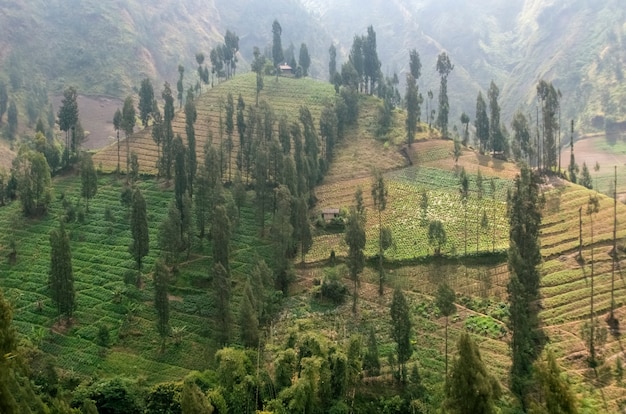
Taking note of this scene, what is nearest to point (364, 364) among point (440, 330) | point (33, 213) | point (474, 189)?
point (440, 330)

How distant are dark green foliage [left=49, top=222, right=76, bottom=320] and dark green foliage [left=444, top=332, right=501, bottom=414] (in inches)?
1455

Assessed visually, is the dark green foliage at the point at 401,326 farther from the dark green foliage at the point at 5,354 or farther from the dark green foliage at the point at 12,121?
the dark green foliage at the point at 12,121

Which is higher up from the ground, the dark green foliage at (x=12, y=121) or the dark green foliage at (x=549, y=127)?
the dark green foliage at (x=12, y=121)

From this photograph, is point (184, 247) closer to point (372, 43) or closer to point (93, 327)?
point (93, 327)

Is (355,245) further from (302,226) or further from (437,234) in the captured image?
(437,234)

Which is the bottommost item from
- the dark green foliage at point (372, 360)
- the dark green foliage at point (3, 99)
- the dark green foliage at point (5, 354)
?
the dark green foliage at point (372, 360)

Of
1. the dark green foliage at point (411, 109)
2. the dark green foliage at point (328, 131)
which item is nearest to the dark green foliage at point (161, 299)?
the dark green foliage at point (328, 131)

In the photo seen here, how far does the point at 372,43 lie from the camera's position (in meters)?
118

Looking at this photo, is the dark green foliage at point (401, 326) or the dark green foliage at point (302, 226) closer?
the dark green foliage at point (401, 326)

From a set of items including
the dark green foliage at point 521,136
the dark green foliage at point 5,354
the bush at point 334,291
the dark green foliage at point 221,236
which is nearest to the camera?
the dark green foliage at point 5,354

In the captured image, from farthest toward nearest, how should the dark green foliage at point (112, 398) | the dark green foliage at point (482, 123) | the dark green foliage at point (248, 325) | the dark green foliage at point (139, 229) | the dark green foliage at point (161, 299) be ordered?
1. the dark green foliage at point (482, 123)
2. the dark green foliage at point (139, 229)
3. the dark green foliage at point (161, 299)
4. the dark green foliage at point (248, 325)
5. the dark green foliage at point (112, 398)

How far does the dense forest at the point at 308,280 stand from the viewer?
134ft

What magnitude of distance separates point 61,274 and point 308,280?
24.3 metres

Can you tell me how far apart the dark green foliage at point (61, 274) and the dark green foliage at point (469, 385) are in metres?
37.0
